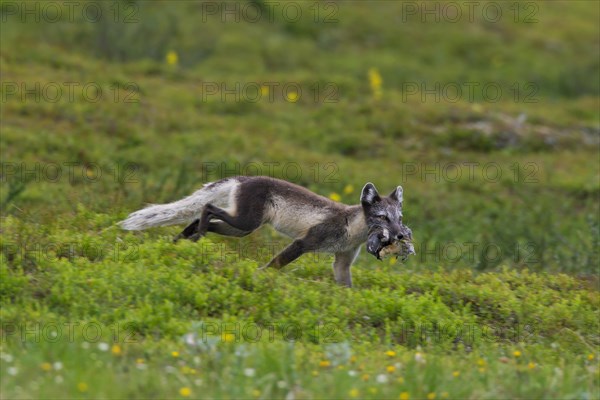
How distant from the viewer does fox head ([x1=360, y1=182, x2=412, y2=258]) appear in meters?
9.81

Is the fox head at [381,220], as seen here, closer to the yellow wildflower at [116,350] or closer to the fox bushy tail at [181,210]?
the fox bushy tail at [181,210]

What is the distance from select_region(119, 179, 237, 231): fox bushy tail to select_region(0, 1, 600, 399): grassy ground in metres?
0.23

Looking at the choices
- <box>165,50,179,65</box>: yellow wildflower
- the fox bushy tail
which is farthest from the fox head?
<box>165,50,179,65</box>: yellow wildflower

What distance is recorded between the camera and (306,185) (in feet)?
57.9

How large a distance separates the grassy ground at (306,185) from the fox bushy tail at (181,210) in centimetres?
23

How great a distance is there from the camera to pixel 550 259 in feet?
45.0

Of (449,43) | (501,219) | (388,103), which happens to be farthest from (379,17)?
(501,219)

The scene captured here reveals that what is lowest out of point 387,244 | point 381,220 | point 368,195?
point 387,244

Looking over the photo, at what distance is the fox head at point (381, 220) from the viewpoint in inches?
386

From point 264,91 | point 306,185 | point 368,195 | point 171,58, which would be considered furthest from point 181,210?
point 171,58

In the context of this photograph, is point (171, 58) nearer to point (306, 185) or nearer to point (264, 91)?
point (264, 91)

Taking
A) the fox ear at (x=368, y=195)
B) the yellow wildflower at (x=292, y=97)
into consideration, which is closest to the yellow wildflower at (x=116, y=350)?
the fox ear at (x=368, y=195)

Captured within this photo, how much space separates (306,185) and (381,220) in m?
7.73

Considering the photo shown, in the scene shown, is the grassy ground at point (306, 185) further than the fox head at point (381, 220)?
No
